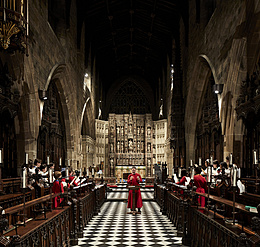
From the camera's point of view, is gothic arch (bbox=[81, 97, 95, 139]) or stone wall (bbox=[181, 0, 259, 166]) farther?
gothic arch (bbox=[81, 97, 95, 139])

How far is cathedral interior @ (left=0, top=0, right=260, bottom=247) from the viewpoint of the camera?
21.0 feet

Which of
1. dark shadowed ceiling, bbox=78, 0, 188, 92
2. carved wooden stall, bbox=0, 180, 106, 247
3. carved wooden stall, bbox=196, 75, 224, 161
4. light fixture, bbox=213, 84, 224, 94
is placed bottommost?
carved wooden stall, bbox=0, 180, 106, 247

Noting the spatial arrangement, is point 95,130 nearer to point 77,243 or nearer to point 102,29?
point 102,29

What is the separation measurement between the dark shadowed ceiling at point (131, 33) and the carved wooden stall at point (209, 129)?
553cm

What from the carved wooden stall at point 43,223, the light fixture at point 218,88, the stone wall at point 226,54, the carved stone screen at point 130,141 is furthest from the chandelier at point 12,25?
the carved stone screen at point 130,141

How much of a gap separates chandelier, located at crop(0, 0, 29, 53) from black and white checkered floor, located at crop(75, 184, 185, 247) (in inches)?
186

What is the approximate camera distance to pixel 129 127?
31656mm

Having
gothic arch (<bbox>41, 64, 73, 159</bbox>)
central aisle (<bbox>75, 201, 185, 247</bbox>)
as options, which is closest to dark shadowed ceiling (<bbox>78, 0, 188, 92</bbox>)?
gothic arch (<bbox>41, 64, 73, 159</bbox>)

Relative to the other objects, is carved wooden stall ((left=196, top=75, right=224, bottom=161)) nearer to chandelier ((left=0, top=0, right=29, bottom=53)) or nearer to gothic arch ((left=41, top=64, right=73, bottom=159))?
gothic arch ((left=41, top=64, right=73, bottom=159))

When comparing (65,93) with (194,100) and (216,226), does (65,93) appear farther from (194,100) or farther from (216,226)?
(216,226)

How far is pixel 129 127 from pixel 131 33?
8.78m

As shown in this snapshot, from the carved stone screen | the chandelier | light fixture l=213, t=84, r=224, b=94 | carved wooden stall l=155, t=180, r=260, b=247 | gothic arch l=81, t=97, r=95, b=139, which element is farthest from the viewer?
the carved stone screen

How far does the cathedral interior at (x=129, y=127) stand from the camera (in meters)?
6.39

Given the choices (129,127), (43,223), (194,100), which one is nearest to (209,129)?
(194,100)
